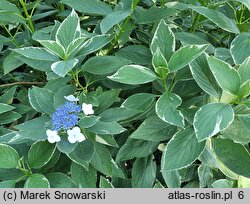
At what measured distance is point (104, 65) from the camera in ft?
4.31

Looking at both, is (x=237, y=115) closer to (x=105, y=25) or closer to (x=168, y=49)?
(x=168, y=49)

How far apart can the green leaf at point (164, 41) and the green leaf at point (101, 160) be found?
1.15 ft

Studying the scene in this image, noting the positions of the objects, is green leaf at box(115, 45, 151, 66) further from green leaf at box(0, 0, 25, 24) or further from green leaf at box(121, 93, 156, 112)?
green leaf at box(0, 0, 25, 24)

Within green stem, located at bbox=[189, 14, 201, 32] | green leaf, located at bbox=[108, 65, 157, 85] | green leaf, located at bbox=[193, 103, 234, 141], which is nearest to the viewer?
green leaf, located at bbox=[193, 103, 234, 141]

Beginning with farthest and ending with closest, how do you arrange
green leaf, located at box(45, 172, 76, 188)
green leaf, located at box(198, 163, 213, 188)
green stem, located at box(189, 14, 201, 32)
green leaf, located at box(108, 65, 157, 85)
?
→ green stem, located at box(189, 14, 201, 32) → green leaf, located at box(198, 163, 213, 188) → green leaf, located at box(45, 172, 76, 188) → green leaf, located at box(108, 65, 157, 85)

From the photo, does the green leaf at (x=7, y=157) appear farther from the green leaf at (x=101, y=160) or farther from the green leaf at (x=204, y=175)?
the green leaf at (x=204, y=175)

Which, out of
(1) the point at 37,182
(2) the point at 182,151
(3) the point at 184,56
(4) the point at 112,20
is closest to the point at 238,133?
(2) the point at 182,151

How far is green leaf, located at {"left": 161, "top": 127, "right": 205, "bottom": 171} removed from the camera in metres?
1.14

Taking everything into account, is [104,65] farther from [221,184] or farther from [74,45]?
[221,184]

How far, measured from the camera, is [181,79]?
1.26 metres

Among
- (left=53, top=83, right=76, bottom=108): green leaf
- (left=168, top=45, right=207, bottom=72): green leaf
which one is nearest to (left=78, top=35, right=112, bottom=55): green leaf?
(left=53, top=83, right=76, bottom=108): green leaf

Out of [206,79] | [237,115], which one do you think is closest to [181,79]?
[206,79]

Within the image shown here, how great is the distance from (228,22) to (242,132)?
14.5 inches

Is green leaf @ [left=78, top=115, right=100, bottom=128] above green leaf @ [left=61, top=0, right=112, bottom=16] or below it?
below
